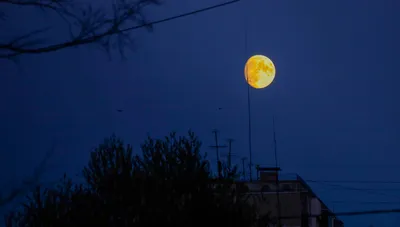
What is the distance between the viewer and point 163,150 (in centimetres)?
1366

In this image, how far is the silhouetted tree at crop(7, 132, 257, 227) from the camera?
10.9 m

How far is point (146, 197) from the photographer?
1112cm

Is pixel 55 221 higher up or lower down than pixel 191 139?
lower down

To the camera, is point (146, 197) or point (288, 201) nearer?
point (146, 197)

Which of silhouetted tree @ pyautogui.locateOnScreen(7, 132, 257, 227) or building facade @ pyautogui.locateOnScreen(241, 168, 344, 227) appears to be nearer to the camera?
silhouetted tree @ pyautogui.locateOnScreen(7, 132, 257, 227)

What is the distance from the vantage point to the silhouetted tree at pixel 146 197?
1086 centimetres

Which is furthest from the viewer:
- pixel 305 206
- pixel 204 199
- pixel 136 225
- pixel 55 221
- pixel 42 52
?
pixel 305 206

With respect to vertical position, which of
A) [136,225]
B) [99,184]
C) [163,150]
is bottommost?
[136,225]

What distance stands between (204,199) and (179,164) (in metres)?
1.38

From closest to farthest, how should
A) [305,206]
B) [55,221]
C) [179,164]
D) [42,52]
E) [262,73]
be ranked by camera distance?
1. [42,52]
2. [55,221]
3. [179,164]
4. [262,73]
5. [305,206]

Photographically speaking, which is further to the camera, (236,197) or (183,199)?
(236,197)

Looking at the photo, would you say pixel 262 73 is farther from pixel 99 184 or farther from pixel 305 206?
pixel 305 206

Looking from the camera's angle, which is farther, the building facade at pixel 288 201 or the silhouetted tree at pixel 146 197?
the building facade at pixel 288 201

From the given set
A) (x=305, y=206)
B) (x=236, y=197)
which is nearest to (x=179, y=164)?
(x=236, y=197)
